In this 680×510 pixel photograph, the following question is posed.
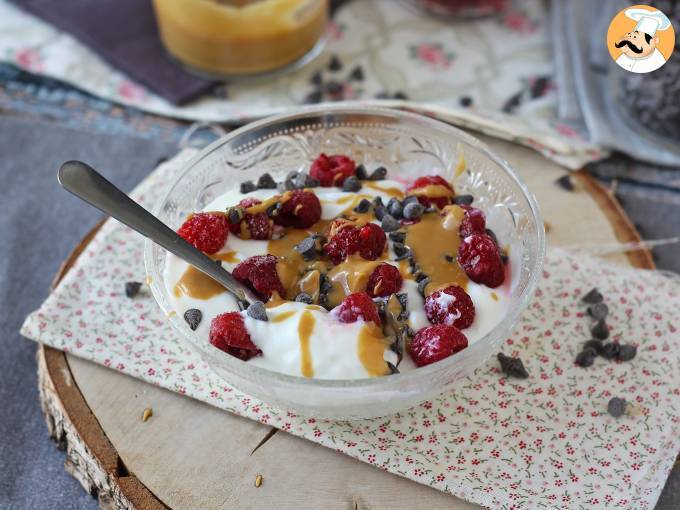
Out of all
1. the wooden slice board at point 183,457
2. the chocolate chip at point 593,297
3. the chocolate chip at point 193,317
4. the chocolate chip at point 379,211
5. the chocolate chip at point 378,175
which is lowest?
the wooden slice board at point 183,457

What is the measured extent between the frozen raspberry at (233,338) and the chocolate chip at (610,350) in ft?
3.33

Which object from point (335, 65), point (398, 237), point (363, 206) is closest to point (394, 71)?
point (335, 65)

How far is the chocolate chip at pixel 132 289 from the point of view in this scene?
245cm

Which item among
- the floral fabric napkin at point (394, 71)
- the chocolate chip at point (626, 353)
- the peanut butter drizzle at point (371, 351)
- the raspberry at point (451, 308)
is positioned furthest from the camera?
the floral fabric napkin at point (394, 71)

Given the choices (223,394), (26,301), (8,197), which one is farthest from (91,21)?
(223,394)

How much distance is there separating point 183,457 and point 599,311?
1.23 metres

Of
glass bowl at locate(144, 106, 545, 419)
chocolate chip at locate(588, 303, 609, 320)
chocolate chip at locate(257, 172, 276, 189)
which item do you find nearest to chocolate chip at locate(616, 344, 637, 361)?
chocolate chip at locate(588, 303, 609, 320)

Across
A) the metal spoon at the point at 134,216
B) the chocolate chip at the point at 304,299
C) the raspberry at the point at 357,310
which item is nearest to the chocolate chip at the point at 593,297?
the raspberry at the point at 357,310

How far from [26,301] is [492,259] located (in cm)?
157

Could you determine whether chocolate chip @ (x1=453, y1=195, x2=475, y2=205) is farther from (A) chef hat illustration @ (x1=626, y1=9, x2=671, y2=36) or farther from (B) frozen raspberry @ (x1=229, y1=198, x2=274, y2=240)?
(A) chef hat illustration @ (x1=626, y1=9, x2=671, y2=36)

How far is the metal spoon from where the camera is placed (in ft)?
6.17

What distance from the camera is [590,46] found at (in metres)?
3.61

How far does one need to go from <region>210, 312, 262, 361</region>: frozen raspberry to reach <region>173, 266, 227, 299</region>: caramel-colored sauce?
0.13 m

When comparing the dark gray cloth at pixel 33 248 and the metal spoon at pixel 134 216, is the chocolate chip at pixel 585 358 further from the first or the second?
the dark gray cloth at pixel 33 248
